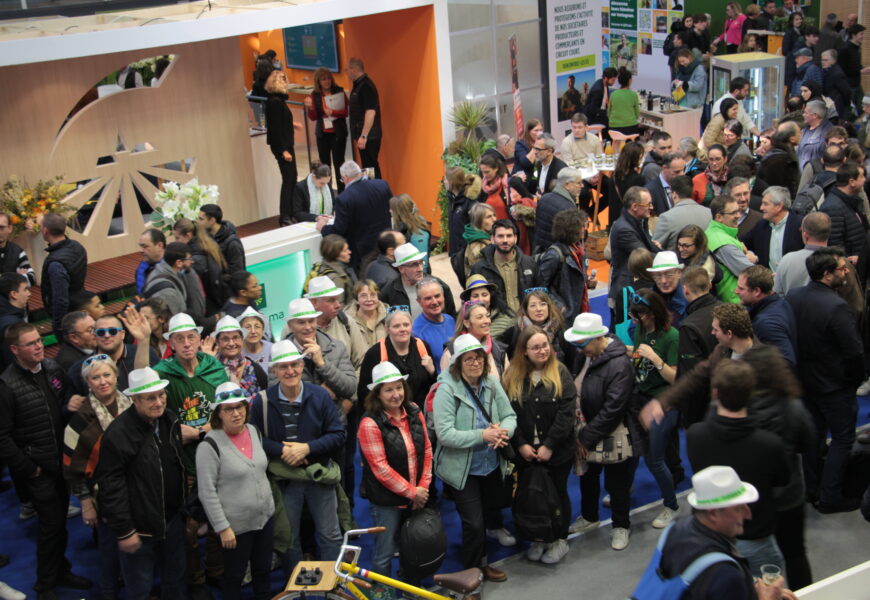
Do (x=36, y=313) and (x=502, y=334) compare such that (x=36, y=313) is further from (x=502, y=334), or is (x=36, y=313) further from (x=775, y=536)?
(x=775, y=536)

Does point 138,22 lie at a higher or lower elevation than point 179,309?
higher

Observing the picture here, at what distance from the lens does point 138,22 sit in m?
9.00

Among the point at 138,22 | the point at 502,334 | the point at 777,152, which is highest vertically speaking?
the point at 138,22

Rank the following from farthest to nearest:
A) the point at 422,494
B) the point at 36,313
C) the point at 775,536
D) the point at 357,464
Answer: the point at 36,313
the point at 357,464
the point at 422,494
the point at 775,536

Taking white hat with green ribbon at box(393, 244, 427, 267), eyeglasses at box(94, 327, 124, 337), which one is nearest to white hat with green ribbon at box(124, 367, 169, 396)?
eyeglasses at box(94, 327, 124, 337)

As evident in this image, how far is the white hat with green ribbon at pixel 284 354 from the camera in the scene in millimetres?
5336

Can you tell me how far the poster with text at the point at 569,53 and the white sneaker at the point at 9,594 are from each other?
30.5 ft

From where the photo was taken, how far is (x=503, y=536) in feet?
20.1

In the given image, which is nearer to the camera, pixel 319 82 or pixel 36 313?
pixel 36 313

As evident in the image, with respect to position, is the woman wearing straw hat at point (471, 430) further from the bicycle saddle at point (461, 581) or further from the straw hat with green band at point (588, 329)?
the bicycle saddle at point (461, 581)

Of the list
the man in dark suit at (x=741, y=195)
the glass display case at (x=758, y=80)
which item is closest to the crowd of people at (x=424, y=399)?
the man in dark suit at (x=741, y=195)

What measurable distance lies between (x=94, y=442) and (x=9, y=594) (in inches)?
45.9

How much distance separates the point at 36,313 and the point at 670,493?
5715 millimetres

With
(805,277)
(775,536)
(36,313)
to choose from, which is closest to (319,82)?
(36,313)
